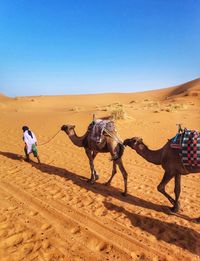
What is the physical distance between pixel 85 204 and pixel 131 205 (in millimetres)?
1176

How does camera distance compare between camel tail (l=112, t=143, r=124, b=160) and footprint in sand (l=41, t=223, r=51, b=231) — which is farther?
camel tail (l=112, t=143, r=124, b=160)

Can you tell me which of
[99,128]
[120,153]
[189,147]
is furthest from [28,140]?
[189,147]

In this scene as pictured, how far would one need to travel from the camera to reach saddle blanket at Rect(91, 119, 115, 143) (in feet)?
24.0

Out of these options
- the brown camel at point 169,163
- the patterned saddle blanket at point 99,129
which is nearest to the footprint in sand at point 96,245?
the brown camel at point 169,163

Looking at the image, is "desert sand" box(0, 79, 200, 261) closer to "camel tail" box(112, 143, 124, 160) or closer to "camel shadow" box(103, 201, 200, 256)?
"camel shadow" box(103, 201, 200, 256)

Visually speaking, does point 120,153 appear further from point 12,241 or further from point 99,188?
point 12,241

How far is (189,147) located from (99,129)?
2.82 metres

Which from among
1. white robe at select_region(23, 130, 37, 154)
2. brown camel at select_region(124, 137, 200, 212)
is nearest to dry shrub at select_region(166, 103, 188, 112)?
white robe at select_region(23, 130, 37, 154)

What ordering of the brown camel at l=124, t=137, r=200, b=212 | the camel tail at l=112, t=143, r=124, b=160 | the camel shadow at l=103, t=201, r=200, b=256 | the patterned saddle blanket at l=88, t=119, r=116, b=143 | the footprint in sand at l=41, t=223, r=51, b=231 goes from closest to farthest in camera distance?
the camel shadow at l=103, t=201, r=200, b=256 → the footprint in sand at l=41, t=223, r=51, b=231 → the brown camel at l=124, t=137, r=200, b=212 → the camel tail at l=112, t=143, r=124, b=160 → the patterned saddle blanket at l=88, t=119, r=116, b=143

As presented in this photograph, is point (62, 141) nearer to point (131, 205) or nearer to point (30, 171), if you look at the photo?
point (30, 171)

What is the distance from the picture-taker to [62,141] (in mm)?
14984

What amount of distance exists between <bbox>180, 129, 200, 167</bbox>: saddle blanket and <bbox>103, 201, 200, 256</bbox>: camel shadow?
4.58ft

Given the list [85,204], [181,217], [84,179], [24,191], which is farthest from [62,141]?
[181,217]

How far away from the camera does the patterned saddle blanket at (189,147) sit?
5281 millimetres
